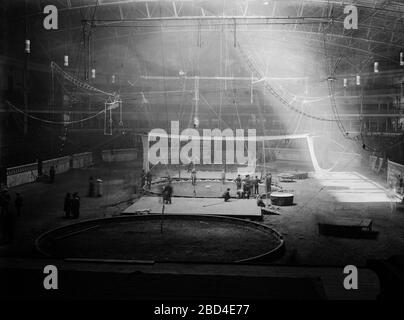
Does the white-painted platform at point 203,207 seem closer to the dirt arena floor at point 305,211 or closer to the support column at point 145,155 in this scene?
the dirt arena floor at point 305,211

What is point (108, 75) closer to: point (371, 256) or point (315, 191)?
point (315, 191)

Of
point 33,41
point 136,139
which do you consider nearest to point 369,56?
point 136,139

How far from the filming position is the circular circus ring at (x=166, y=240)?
9883mm

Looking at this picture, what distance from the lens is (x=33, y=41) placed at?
26109mm

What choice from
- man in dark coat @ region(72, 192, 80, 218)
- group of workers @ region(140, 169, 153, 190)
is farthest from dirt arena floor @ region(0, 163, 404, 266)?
group of workers @ region(140, 169, 153, 190)

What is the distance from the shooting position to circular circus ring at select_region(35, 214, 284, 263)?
988cm

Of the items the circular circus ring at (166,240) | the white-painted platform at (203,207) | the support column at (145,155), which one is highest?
the support column at (145,155)

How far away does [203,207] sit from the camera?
15258mm

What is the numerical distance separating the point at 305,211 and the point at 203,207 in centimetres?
383

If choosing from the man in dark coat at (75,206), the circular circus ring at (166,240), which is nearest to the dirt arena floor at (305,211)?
the man in dark coat at (75,206)

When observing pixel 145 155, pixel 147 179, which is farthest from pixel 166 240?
pixel 145 155

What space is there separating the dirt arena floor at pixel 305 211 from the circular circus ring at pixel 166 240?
0.58 m

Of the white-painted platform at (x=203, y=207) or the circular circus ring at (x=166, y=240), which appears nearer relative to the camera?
the circular circus ring at (x=166, y=240)
